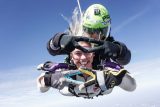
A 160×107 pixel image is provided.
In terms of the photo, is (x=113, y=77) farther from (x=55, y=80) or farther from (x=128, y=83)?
(x=55, y=80)

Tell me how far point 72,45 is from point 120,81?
38.3 inches

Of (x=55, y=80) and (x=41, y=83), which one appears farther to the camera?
(x=41, y=83)

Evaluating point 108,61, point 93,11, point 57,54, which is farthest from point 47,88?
point 93,11

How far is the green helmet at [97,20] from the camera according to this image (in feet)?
14.6

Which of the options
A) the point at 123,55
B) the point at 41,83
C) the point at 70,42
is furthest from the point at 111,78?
the point at 41,83

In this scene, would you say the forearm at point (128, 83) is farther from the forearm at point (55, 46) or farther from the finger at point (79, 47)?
the forearm at point (55, 46)

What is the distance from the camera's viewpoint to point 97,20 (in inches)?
176

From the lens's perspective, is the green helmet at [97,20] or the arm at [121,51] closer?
the arm at [121,51]

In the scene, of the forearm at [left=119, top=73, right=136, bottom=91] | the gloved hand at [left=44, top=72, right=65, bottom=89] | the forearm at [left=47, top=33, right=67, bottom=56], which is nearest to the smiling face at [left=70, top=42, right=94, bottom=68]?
the forearm at [left=47, top=33, right=67, bottom=56]

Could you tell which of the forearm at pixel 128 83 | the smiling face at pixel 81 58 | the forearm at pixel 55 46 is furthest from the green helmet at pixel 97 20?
the forearm at pixel 128 83

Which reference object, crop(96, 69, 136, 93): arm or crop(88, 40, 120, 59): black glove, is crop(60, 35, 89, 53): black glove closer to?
crop(88, 40, 120, 59): black glove

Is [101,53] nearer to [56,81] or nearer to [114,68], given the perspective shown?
[114,68]

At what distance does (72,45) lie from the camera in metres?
4.17

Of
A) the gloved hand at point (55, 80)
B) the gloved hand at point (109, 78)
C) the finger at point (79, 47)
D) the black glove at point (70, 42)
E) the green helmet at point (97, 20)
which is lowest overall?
the gloved hand at point (109, 78)
